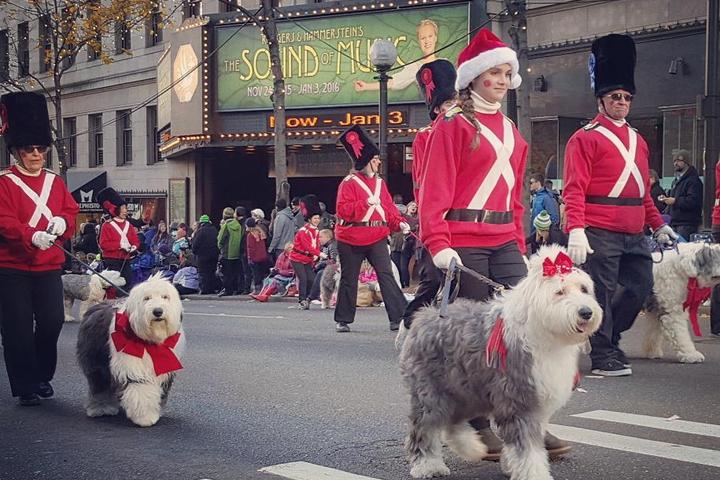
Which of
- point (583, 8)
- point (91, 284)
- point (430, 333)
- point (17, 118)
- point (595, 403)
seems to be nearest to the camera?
point (430, 333)

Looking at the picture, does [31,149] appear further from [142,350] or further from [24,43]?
[24,43]

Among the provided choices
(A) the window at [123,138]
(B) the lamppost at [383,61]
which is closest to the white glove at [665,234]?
(B) the lamppost at [383,61]

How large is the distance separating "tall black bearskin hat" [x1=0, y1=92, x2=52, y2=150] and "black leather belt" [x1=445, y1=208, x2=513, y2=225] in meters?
3.66

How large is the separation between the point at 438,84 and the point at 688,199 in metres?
6.85

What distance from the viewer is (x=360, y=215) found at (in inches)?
474

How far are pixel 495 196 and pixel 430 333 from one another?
1075 millimetres

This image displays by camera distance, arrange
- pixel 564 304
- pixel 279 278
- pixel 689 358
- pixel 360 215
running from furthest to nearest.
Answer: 1. pixel 279 278
2. pixel 360 215
3. pixel 689 358
4. pixel 564 304

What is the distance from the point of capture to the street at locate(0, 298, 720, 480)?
590 cm

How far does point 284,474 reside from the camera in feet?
19.0

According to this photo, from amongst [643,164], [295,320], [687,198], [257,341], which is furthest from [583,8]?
[643,164]

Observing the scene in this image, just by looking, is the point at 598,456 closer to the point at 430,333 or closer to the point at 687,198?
the point at 430,333

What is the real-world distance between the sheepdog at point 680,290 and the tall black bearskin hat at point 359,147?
4066 mm

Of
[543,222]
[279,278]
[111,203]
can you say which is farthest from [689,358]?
[279,278]

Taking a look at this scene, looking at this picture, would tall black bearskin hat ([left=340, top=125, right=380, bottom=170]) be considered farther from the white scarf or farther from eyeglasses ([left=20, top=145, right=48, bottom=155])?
the white scarf
